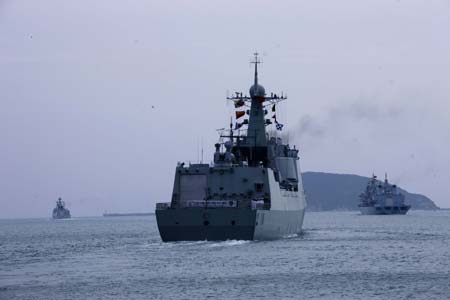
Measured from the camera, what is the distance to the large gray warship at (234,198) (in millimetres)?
54344

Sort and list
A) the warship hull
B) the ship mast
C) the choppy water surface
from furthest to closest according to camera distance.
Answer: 1. the ship mast
2. the warship hull
3. the choppy water surface

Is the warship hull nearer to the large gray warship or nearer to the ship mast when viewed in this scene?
the large gray warship

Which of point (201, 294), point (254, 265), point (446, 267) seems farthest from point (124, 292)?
point (446, 267)

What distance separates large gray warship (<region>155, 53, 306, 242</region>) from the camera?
54344 millimetres

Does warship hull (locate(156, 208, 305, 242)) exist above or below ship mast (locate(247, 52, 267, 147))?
below

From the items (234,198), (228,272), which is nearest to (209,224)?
(234,198)

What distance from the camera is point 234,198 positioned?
58156 mm

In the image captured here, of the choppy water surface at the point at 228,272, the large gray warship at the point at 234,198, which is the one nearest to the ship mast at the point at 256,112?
the large gray warship at the point at 234,198

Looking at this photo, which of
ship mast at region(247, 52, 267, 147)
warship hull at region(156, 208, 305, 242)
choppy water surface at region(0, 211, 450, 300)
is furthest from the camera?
ship mast at region(247, 52, 267, 147)

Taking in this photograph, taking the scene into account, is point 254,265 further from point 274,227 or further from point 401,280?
point 274,227

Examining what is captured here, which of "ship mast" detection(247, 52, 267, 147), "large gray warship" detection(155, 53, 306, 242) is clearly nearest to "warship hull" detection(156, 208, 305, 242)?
"large gray warship" detection(155, 53, 306, 242)

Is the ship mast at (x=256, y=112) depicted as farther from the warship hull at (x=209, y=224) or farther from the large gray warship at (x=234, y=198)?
the warship hull at (x=209, y=224)

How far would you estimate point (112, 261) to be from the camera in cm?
4703

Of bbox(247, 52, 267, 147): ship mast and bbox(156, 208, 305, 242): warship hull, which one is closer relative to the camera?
bbox(156, 208, 305, 242): warship hull
